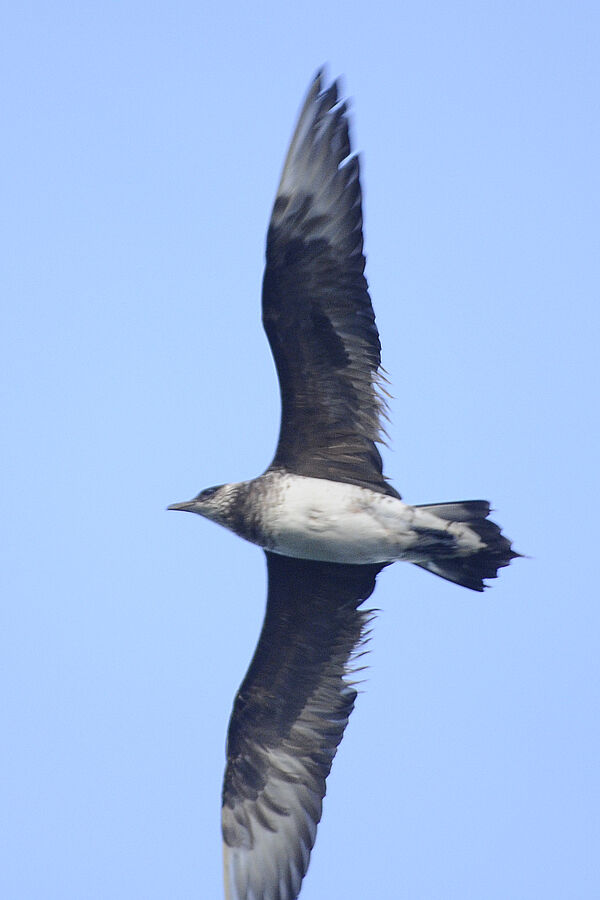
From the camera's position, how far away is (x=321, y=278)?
8.02 metres

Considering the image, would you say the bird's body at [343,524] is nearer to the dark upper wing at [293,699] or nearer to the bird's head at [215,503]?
the bird's head at [215,503]

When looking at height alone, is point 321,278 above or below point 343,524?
above

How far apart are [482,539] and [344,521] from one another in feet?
2.62

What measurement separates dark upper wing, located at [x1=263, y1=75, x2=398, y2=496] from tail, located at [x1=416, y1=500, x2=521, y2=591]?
2.35 feet

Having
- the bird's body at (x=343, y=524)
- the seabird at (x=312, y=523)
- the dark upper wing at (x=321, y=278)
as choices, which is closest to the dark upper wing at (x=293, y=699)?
the seabird at (x=312, y=523)

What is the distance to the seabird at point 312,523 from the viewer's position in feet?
26.3

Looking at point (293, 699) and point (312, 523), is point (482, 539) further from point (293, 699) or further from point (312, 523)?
point (293, 699)

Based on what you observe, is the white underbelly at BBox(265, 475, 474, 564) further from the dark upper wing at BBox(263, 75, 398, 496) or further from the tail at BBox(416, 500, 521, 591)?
the dark upper wing at BBox(263, 75, 398, 496)

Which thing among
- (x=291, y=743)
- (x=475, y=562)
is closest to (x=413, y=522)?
(x=475, y=562)

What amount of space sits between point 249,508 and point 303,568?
0.56 metres

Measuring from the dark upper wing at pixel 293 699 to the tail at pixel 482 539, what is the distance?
23.3 inches

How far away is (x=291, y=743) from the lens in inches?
340

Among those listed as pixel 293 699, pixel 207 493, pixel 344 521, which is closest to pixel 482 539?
pixel 344 521

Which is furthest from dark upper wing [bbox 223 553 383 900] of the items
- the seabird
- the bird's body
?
the bird's body
